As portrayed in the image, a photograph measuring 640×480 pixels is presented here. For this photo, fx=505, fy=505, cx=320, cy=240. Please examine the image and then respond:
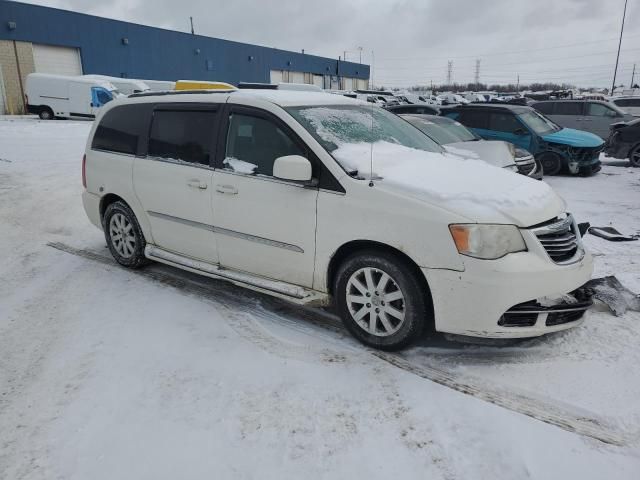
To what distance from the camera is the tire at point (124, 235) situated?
512 cm

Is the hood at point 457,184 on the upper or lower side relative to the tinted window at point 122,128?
lower

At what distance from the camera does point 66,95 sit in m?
23.2

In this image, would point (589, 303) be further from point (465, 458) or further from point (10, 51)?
point (10, 51)

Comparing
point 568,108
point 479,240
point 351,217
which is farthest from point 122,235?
point 568,108

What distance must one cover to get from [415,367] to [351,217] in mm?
1110

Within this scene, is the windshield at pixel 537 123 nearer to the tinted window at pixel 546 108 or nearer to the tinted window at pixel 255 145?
the tinted window at pixel 546 108

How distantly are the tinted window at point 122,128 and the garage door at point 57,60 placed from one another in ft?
95.2

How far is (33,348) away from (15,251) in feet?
9.11

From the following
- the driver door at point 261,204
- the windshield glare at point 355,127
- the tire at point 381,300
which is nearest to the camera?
the tire at point 381,300

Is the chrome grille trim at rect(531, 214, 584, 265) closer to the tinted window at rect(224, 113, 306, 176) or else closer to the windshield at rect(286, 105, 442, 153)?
the windshield at rect(286, 105, 442, 153)

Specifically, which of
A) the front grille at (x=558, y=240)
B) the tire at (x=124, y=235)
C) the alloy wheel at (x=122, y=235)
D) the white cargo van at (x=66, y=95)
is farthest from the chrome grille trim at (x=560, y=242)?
the white cargo van at (x=66, y=95)

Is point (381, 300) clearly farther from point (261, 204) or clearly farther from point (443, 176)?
point (261, 204)


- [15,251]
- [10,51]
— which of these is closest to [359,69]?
[10,51]

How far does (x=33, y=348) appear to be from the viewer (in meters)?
3.69
